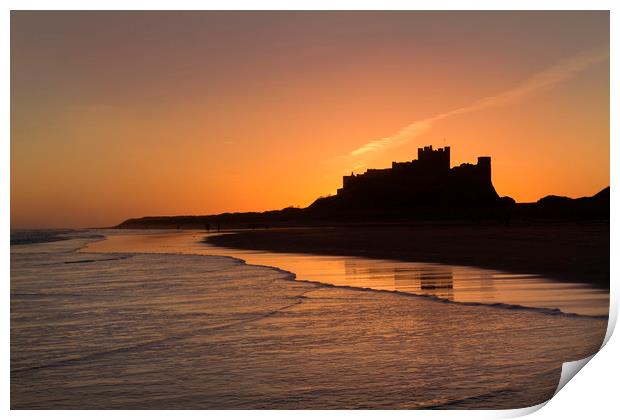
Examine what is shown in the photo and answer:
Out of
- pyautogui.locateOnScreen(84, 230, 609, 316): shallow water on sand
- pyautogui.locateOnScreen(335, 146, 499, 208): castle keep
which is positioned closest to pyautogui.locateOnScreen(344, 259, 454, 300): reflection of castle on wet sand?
pyautogui.locateOnScreen(84, 230, 609, 316): shallow water on sand

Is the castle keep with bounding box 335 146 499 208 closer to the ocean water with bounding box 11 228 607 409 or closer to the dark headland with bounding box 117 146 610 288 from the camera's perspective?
the dark headland with bounding box 117 146 610 288

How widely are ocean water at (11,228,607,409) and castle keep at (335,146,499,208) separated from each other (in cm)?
2665

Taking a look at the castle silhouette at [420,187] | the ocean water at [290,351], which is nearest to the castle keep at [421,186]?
the castle silhouette at [420,187]

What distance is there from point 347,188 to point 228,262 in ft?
240

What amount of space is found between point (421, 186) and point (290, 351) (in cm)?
5965

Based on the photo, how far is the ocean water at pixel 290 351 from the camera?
5.92m

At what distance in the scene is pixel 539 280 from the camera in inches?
497

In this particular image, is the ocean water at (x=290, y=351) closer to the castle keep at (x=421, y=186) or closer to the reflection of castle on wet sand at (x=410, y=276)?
the reflection of castle on wet sand at (x=410, y=276)

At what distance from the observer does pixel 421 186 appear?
6562 cm

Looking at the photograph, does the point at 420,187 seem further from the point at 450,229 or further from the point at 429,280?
the point at 429,280

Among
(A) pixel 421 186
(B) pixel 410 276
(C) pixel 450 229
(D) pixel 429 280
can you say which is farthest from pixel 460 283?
(A) pixel 421 186

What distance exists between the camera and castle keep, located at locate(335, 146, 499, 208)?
51.0 m

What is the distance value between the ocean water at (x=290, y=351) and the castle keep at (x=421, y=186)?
26.6 meters
